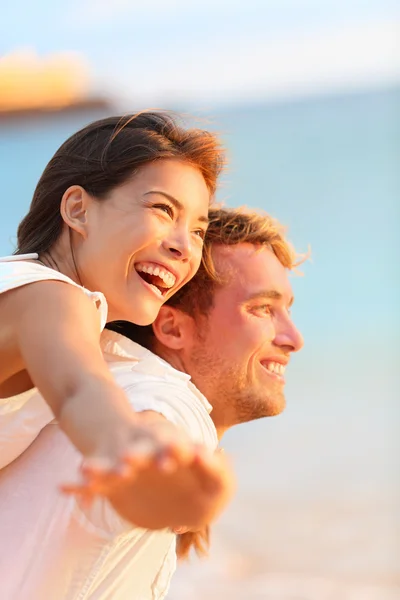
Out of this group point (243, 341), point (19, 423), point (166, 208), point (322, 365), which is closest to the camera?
point (19, 423)

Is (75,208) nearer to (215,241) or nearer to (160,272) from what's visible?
(160,272)

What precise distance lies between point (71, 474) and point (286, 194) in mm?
6492

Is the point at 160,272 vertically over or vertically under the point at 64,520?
over

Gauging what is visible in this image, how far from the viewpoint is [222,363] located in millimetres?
2043

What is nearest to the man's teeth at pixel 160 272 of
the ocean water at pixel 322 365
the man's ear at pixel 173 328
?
the man's ear at pixel 173 328

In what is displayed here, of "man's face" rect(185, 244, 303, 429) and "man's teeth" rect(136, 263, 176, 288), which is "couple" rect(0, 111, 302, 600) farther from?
"man's teeth" rect(136, 263, 176, 288)

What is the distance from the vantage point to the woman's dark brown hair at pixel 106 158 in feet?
5.16

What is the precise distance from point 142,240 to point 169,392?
31 cm

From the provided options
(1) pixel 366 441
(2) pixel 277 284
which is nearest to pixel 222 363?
(2) pixel 277 284

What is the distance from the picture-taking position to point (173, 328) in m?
2.06

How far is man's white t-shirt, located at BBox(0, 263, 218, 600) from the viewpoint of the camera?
1.27 meters

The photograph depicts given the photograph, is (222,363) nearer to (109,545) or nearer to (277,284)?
(277,284)

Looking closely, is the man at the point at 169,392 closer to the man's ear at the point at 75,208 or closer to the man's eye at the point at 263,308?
the man's eye at the point at 263,308

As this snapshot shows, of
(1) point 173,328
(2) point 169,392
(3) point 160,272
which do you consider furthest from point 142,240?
(1) point 173,328
